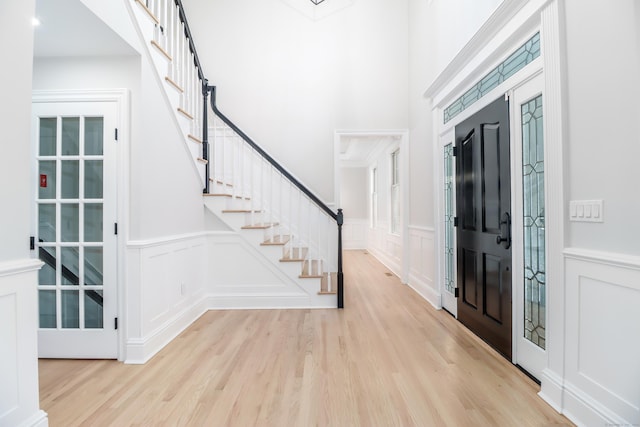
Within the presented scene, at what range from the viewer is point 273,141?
4.81m

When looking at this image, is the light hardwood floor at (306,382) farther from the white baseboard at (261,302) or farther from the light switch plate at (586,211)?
the light switch plate at (586,211)

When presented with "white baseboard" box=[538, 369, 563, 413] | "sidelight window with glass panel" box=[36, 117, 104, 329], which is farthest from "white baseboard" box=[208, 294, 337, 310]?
"white baseboard" box=[538, 369, 563, 413]

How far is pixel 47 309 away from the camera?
247cm

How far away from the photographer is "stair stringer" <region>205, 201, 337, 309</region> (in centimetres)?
376

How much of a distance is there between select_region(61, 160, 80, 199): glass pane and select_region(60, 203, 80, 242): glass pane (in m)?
0.08

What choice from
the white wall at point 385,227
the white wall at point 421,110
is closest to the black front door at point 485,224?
the white wall at point 421,110

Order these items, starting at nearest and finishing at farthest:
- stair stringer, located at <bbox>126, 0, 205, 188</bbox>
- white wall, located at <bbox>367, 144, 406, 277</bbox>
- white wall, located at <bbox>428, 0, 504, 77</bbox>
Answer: stair stringer, located at <bbox>126, 0, 205, 188</bbox> → white wall, located at <bbox>428, 0, 504, 77</bbox> → white wall, located at <bbox>367, 144, 406, 277</bbox>

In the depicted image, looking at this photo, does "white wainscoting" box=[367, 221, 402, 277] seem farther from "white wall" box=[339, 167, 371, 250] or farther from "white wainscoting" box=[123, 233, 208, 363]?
"white wainscoting" box=[123, 233, 208, 363]

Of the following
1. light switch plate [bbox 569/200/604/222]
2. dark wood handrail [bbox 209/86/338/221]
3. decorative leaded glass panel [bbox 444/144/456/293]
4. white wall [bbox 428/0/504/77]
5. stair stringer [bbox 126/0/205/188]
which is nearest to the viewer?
light switch plate [bbox 569/200/604/222]

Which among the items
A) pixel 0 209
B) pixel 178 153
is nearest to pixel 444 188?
pixel 178 153

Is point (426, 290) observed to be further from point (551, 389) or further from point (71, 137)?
point (71, 137)

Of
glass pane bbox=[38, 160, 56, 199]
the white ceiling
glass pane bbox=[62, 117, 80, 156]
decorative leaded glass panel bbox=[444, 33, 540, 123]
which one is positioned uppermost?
the white ceiling

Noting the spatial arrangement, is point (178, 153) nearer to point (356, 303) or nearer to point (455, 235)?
point (356, 303)

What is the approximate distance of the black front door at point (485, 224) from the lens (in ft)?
8.05
